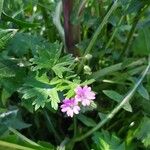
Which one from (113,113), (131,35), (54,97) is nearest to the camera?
(54,97)

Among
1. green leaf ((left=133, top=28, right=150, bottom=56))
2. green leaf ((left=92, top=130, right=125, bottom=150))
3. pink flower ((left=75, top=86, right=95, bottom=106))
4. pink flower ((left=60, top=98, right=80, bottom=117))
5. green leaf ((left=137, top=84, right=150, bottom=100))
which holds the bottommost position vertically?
green leaf ((left=92, top=130, right=125, bottom=150))

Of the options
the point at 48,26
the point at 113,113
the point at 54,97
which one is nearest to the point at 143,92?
the point at 113,113

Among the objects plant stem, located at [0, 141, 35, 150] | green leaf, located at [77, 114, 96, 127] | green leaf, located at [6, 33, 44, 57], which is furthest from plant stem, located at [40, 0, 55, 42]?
plant stem, located at [0, 141, 35, 150]

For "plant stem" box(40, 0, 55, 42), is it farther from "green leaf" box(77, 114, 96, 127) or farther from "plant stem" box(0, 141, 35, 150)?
"plant stem" box(0, 141, 35, 150)

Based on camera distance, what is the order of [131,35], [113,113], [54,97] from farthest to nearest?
1. [131,35]
2. [113,113]
3. [54,97]

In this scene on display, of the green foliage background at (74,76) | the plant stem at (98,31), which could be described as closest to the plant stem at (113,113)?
the green foliage background at (74,76)

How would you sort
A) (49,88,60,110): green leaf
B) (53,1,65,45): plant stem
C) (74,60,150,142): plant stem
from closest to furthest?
(49,88,60,110): green leaf
(74,60,150,142): plant stem
(53,1,65,45): plant stem

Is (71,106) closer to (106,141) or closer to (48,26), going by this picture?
(106,141)

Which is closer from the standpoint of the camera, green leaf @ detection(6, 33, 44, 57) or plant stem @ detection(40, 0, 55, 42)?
green leaf @ detection(6, 33, 44, 57)

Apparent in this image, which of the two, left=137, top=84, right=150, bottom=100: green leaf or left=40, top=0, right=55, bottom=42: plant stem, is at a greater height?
left=40, top=0, right=55, bottom=42: plant stem
